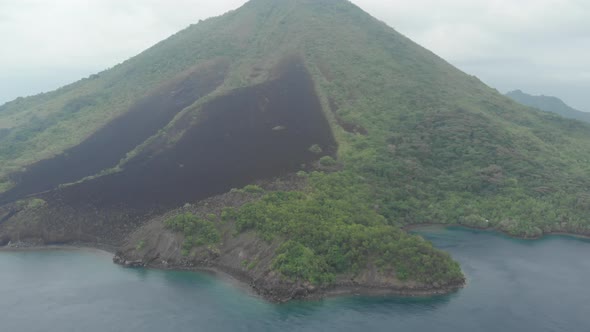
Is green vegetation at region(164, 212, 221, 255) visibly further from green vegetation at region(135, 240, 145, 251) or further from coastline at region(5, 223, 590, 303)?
green vegetation at region(135, 240, 145, 251)

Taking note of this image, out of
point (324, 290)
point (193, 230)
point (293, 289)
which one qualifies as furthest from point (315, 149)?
point (293, 289)

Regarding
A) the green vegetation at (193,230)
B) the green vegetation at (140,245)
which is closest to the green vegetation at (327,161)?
the green vegetation at (193,230)

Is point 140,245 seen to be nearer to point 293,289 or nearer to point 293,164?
point 293,289

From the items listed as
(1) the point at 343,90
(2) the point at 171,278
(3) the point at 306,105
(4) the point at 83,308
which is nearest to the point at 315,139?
(3) the point at 306,105

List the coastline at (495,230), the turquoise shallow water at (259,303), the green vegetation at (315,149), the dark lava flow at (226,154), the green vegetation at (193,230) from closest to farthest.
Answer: the turquoise shallow water at (259,303) → the green vegetation at (193,230) → the coastline at (495,230) → the dark lava flow at (226,154) → the green vegetation at (315,149)

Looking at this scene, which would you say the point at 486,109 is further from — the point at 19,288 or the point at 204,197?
the point at 19,288

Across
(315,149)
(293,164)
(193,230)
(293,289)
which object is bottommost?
(293,289)

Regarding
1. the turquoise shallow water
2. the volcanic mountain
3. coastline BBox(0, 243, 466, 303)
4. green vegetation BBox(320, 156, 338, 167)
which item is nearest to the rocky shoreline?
coastline BBox(0, 243, 466, 303)

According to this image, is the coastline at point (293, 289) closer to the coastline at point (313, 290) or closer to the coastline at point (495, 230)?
the coastline at point (313, 290)
